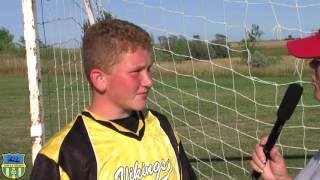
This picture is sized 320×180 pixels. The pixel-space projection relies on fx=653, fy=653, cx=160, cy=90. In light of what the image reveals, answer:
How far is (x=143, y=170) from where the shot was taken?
215 cm

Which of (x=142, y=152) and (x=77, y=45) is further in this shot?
(x=77, y=45)

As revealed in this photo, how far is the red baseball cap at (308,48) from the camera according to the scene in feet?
6.19

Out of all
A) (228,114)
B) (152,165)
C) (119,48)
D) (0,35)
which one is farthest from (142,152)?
(0,35)

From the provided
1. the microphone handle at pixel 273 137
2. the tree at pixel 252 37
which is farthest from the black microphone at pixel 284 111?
the tree at pixel 252 37

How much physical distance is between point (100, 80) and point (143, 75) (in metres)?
0.14

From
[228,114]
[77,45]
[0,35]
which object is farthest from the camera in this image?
[0,35]

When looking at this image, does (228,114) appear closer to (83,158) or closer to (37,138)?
(37,138)

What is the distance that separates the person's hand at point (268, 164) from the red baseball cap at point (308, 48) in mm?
275

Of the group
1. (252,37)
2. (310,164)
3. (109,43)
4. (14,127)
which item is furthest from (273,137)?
(14,127)

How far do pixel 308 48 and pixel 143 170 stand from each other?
2.19 feet

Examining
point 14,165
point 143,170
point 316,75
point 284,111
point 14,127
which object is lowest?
point 14,127

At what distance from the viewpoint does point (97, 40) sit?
6.92ft

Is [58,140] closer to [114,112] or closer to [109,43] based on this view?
[114,112]

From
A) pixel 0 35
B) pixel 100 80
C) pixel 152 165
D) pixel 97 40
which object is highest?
pixel 97 40
